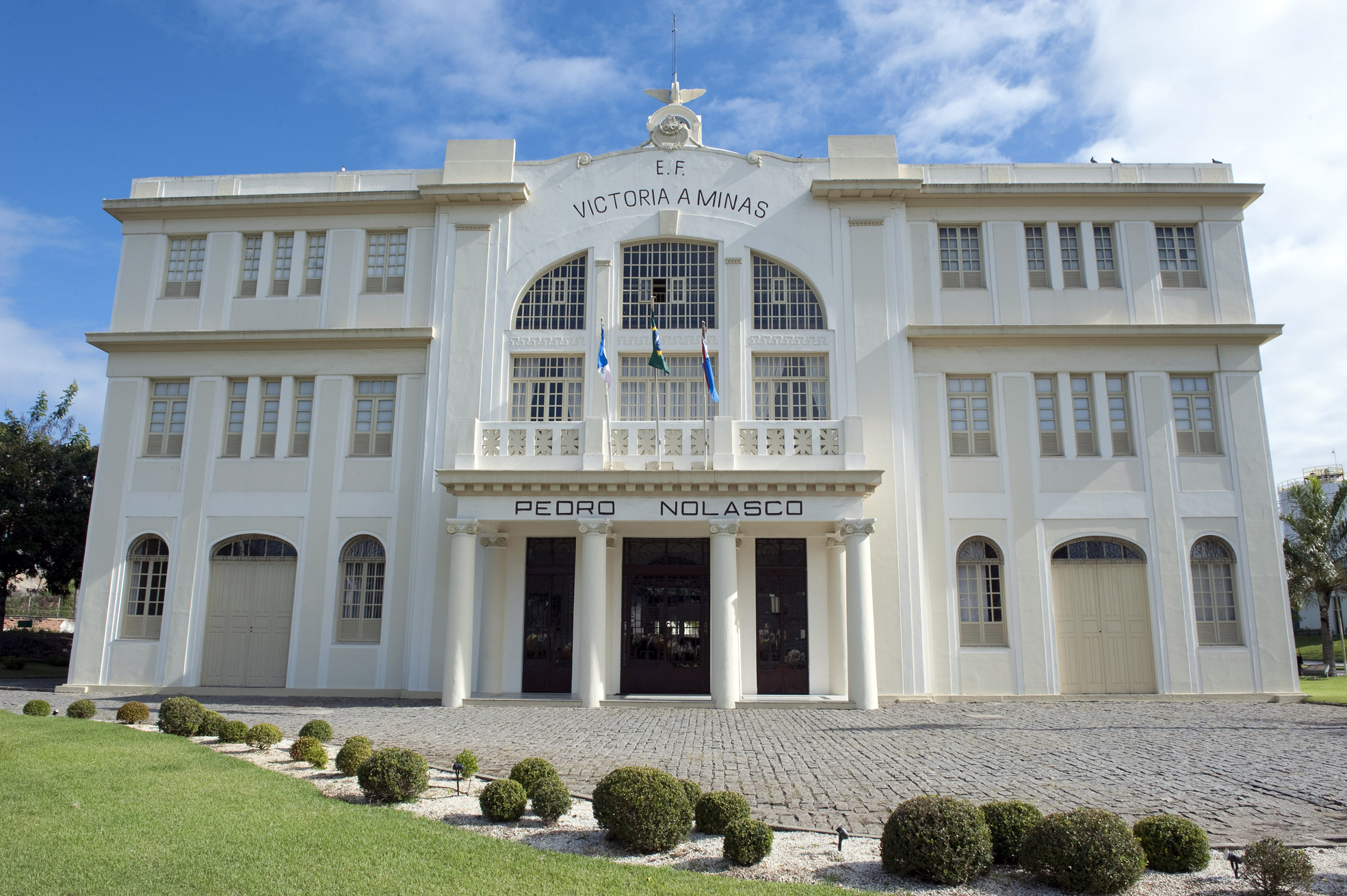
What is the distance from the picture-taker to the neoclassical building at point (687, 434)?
20.9 m

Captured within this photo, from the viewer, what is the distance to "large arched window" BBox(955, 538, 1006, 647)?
21438mm

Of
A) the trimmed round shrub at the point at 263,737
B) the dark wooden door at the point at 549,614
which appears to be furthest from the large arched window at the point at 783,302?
the trimmed round shrub at the point at 263,737

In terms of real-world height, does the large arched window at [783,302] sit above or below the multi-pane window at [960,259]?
below

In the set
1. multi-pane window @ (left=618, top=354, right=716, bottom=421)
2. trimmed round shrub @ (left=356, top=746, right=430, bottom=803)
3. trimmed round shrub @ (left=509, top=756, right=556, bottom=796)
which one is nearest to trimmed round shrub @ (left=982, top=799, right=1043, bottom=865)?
trimmed round shrub @ (left=509, top=756, right=556, bottom=796)

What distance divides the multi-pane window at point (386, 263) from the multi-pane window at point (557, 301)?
3477 millimetres

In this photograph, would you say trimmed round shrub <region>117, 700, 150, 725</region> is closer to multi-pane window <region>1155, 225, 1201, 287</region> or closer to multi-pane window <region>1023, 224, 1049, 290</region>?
multi-pane window <region>1023, 224, 1049, 290</region>

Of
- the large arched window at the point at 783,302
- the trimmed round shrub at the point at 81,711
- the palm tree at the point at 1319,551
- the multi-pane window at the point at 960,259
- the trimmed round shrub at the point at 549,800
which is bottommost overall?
the trimmed round shrub at the point at 549,800

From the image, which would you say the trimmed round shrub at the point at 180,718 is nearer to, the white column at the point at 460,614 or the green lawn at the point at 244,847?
the green lawn at the point at 244,847

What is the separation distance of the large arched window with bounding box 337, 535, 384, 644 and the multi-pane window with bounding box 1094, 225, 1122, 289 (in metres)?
20.2

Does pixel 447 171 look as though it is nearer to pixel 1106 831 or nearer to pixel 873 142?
pixel 873 142

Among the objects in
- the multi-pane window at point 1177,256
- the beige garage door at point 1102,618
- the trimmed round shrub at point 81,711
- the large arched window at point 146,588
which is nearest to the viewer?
the trimmed round shrub at point 81,711

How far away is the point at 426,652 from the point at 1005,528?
1462 cm

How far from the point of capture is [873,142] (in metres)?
23.5

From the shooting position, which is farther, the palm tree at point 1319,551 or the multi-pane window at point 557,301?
the palm tree at point 1319,551
